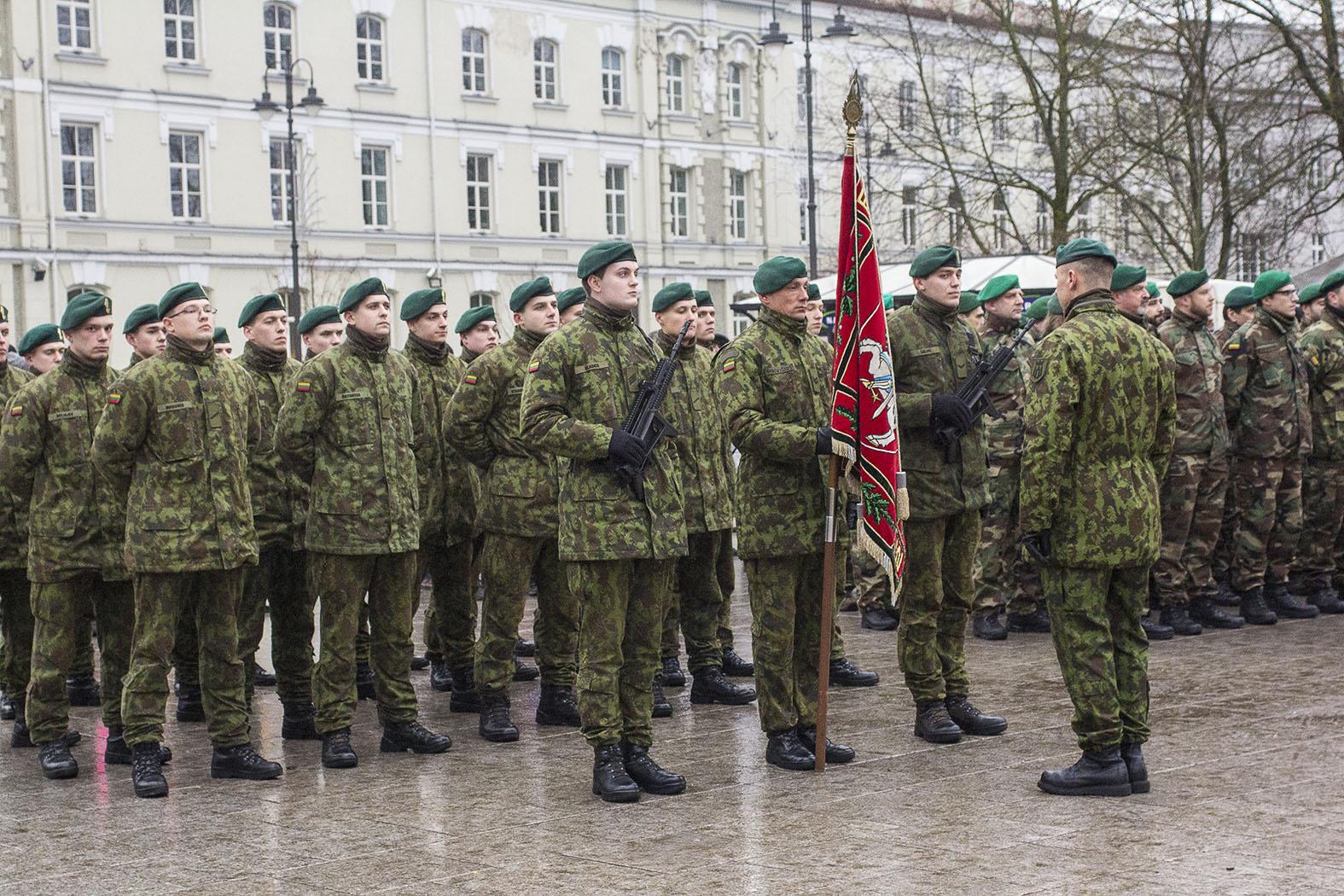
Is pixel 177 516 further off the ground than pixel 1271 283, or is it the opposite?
pixel 1271 283

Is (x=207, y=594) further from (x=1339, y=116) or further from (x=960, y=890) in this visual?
(x=1339, y=116)

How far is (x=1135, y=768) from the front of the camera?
7.67 metres

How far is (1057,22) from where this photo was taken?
96.2 feet

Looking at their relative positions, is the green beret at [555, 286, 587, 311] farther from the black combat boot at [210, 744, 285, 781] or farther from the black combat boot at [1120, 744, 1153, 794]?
the black combat boot at [1120, 744, 1153, 794]

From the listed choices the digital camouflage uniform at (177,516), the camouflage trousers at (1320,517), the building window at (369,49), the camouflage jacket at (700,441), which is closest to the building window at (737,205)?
the building window at (369,49)

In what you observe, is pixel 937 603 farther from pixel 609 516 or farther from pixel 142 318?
pixel 142 318

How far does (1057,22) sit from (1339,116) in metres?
5.12

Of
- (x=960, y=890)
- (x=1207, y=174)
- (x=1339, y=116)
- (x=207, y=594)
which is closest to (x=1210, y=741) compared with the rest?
(x=960, y=890)

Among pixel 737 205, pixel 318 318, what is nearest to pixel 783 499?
pixel 318 318

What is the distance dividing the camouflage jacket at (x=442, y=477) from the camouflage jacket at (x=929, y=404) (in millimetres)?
2689

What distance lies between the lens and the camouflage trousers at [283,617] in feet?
31.4

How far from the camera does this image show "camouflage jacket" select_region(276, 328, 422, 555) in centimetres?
873

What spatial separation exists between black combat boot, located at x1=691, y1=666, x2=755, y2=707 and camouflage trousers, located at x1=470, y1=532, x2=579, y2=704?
2.54 feet

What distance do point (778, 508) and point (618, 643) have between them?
0.98 metres
